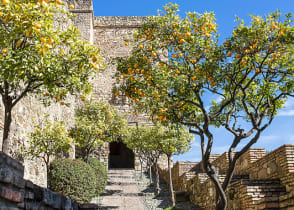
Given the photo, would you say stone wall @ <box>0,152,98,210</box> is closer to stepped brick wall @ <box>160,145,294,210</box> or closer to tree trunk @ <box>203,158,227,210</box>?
tree trunk @ <box>203,158,227,210</box>

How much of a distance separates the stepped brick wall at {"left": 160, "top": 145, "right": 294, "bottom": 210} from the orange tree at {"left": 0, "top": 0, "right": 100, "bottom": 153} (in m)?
4.25

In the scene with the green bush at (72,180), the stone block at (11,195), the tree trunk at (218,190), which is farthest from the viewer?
the green bush at (72,180)

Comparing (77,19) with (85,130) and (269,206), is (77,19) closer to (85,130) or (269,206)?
(85,130)

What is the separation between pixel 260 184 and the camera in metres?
8.00

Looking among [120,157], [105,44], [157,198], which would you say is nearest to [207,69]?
[157,198]

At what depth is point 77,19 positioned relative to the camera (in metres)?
23.6

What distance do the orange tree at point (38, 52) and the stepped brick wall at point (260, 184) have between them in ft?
14.0

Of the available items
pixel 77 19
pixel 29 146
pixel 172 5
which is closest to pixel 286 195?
pixel 172 5

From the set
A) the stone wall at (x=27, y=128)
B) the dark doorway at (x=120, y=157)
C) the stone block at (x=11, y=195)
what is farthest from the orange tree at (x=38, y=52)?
the dark doorway at (x=120, y=157)

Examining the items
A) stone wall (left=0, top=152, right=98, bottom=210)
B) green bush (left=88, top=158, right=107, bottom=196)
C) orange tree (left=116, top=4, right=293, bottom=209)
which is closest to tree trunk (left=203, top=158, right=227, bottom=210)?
orange tree (left=116, top=4, right=293, bottom=209)

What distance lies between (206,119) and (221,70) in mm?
974

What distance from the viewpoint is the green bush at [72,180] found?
1035 centimetres

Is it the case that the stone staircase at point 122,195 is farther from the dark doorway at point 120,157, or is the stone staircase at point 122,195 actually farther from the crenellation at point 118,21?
the crenellation at point 118,21

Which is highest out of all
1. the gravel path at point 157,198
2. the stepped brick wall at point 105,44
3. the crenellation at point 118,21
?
the crenellation at point 118,21
